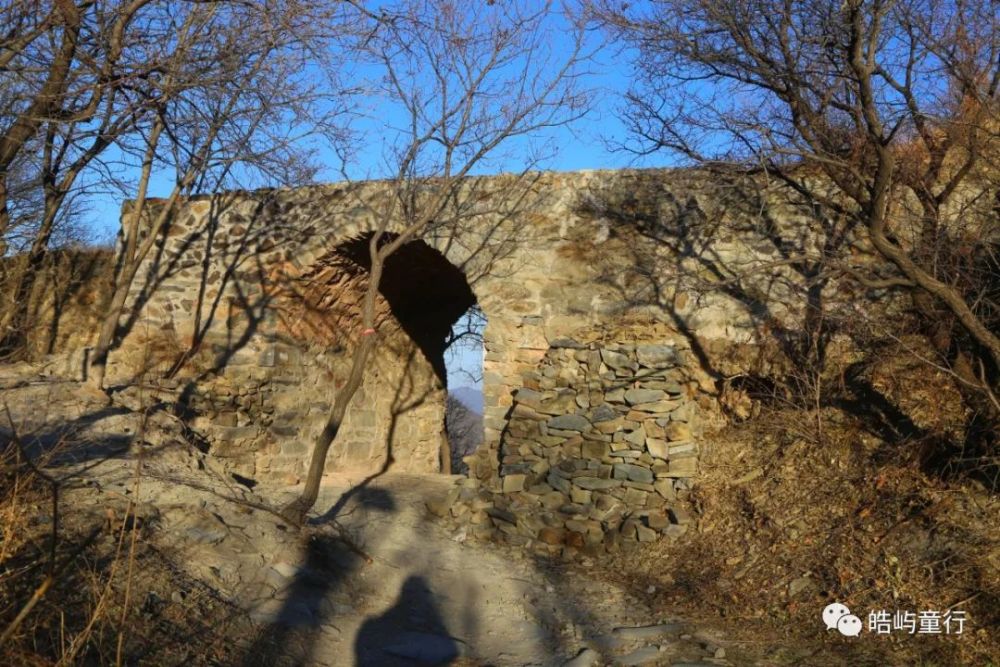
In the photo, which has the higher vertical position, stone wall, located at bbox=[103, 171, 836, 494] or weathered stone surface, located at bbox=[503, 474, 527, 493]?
stone wall, located at bbox=[103, 171, 836, 494]

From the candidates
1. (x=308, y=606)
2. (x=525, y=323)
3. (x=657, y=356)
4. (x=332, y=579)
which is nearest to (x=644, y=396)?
(x=657, y=356)

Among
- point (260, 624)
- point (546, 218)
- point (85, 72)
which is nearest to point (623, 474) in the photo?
point (546, 218)

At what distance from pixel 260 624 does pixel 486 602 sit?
1.71 m

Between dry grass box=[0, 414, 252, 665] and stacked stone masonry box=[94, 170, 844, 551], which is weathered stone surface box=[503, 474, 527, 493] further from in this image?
dry grass box=[0, 414, 252, 665]

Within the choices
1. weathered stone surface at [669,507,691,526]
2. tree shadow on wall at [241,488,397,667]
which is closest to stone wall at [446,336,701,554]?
weathered stone surface at [669,507,691,526]

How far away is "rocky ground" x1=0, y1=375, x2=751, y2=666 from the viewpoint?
4.37m

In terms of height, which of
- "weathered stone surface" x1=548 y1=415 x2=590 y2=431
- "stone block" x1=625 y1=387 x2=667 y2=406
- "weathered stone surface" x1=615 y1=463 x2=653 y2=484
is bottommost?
"weathered stone surface" x1=615 y1=463 x2=653 y2=484

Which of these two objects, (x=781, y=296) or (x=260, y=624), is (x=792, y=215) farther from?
(x=260, y=624)

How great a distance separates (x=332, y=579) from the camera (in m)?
5.31

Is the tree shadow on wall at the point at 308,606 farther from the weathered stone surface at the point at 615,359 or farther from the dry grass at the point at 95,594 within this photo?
the weathered stone surface at the point at 615,359

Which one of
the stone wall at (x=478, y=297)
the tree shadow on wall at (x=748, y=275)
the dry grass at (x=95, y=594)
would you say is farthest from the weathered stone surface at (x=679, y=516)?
the dry grass at (x=95, y=594)

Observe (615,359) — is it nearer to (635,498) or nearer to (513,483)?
(635,498)

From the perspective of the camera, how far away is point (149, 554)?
4426mm

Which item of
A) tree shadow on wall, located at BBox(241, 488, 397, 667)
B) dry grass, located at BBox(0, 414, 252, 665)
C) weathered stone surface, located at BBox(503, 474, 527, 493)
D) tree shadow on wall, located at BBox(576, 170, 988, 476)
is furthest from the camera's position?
weathered stone surface, located at BBox(503, 474, 527, 493)
